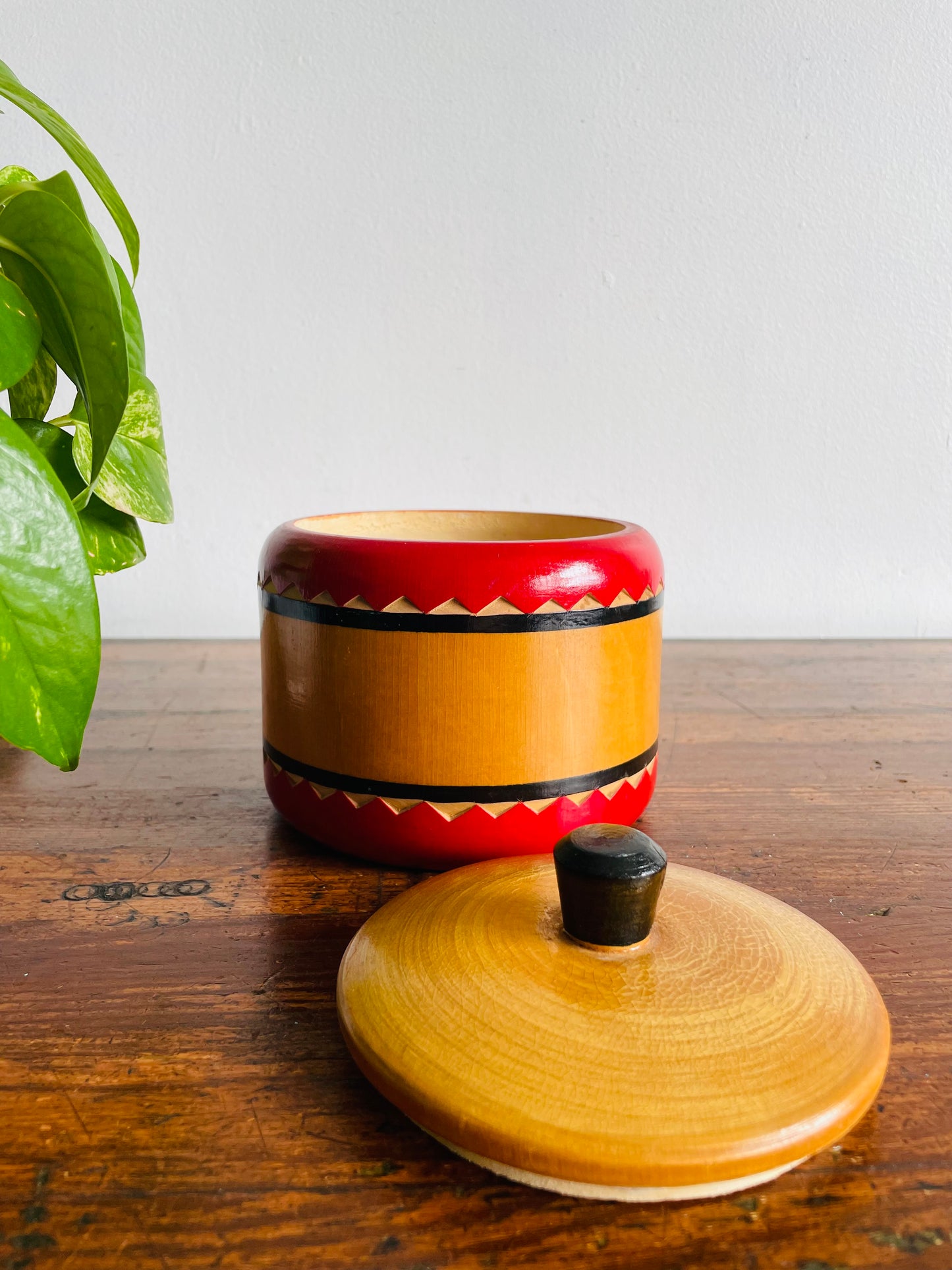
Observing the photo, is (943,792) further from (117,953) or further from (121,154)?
(121,154)

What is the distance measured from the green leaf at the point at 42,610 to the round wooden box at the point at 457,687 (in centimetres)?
20

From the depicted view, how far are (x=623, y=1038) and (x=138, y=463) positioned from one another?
36 cm

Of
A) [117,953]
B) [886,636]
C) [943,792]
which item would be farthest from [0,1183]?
[886,636]

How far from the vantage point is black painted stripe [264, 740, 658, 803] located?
46 cm

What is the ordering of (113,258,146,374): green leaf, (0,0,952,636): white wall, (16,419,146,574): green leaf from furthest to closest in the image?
(0,0,952,636): white wall, (16,419,146,574): green leaf, (113,258,146,374): green leaf

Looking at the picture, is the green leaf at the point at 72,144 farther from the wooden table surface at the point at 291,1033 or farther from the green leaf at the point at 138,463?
the wooden table surface at the point at 291,1033

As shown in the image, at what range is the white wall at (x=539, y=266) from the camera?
1.05 metres

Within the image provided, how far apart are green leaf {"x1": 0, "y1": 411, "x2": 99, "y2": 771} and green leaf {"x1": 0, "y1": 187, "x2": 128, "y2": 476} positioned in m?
0.04

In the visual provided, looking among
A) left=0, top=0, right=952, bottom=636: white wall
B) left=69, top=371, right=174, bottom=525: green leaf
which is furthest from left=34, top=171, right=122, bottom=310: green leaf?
left=0, top=0, right=952, bottom=636: white wall

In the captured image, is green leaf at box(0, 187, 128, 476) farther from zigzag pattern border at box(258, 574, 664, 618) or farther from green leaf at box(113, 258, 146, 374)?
zigzag pattern border at box(258, 574, 664, 618)

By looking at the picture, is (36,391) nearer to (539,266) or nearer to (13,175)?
(13,175)

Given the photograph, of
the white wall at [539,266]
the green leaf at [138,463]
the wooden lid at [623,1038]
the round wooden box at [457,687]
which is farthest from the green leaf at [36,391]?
the white wall at [539,266]

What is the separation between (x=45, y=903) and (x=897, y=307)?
1.14 meters

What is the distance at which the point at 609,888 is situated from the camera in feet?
1.03
